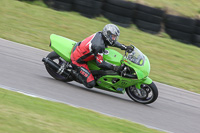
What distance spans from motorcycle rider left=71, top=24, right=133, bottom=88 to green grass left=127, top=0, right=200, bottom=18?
8091 mm

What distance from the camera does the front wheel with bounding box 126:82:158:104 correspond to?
23.0ft

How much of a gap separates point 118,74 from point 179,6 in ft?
32.9

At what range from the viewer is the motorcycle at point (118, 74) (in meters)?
6.98

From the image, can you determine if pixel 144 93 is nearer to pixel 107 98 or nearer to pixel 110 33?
pixel 107 98

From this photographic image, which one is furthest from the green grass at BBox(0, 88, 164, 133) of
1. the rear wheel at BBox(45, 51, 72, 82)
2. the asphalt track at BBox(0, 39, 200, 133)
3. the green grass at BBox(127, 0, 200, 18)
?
the green grass at BBox(127, 0, 200, 18)

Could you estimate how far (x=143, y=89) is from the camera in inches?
281

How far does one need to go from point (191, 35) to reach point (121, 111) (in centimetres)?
858

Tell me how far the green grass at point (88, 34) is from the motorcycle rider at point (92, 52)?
3.10 m

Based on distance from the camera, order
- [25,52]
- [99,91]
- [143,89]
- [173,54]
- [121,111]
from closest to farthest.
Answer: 1. [121,111]
2. [143,89]
3. [99,91]
4. [25,52]
5. [173,54]

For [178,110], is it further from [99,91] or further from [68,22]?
[68,22]

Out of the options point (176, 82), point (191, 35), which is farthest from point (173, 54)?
point (176, 82)

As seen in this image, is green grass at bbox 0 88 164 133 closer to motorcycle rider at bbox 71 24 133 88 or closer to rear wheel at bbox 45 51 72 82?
motorcycle rider at bbox 71 24 133 88

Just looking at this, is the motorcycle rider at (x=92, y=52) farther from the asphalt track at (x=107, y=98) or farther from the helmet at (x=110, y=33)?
the asphalt track at (x=107, y=98)

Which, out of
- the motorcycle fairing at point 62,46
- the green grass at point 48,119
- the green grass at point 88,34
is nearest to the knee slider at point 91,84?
the motorcycle fairing at point 62,46
